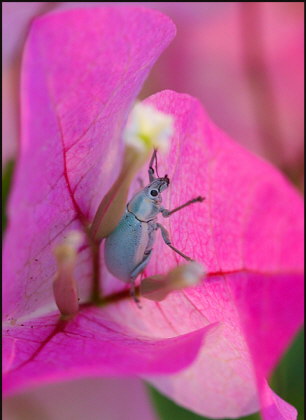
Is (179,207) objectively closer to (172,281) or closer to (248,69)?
(172,281)

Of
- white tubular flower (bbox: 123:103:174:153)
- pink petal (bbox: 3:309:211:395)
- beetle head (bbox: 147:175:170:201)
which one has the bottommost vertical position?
pink petal (bbox: 3:309:211:395)

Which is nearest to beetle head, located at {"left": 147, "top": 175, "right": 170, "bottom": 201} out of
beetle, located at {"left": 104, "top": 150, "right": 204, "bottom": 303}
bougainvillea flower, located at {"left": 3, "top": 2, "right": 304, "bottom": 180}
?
beetle, located at {"left": 104, "top": 150, "right": 204, "bottom": 303}

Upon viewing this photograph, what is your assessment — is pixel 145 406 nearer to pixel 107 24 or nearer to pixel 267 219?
pixel 267 219

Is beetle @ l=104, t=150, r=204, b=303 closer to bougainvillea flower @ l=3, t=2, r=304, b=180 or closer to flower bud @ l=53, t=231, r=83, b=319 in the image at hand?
flower bud @ l=53, t=231, r=83, b=319

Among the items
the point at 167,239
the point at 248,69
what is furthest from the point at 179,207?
the point at 248,69

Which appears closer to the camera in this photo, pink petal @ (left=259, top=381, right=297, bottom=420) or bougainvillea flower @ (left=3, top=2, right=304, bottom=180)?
pink petal @ (left=259, top=381, right=297, bottom=420)

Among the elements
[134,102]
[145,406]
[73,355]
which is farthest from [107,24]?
[145,406]

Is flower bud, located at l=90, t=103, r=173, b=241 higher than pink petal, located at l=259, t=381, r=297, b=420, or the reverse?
flower bud, located at l=90, t=103, r=173, b=241
